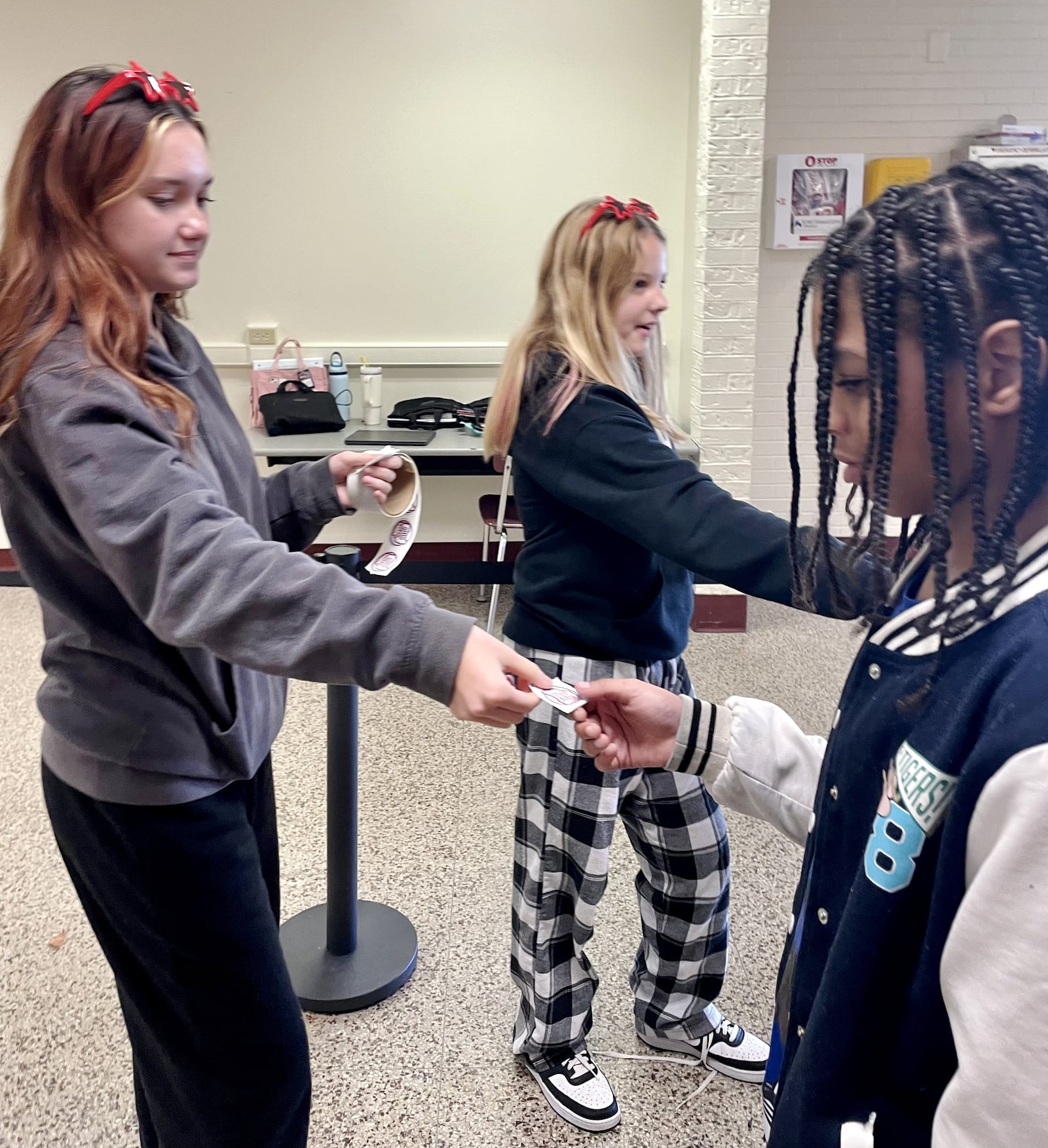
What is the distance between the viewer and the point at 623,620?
1647mm

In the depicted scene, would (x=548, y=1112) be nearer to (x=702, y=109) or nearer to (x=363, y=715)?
(x=363, y=715)

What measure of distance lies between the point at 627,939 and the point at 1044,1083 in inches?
70.1

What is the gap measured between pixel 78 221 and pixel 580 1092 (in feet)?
5.52

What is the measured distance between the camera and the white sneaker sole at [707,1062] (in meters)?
1.90

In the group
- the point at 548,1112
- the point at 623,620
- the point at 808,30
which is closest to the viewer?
the point at 623,620

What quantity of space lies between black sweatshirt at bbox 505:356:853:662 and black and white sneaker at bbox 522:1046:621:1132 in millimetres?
832

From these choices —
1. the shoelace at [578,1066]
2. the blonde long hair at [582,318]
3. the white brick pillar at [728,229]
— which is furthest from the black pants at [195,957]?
the white brick pillar at [728,229]

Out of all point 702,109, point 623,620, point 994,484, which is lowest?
point 623,620

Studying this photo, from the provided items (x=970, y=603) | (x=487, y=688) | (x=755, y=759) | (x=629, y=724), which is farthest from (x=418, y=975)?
(x=970, y=603)

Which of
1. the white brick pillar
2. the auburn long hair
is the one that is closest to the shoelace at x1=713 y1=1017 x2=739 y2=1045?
the auburn long hair

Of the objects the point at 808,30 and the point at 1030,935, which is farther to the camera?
the point at 808,30

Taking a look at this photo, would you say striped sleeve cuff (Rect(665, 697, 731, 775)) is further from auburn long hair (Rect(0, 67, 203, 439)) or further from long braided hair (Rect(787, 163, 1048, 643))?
auburn long hair (Rect(0, 67, 203, 439))

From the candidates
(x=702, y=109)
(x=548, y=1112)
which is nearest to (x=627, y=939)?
(x=548, y=1112)

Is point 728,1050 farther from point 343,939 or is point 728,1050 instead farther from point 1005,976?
point 1005,976
